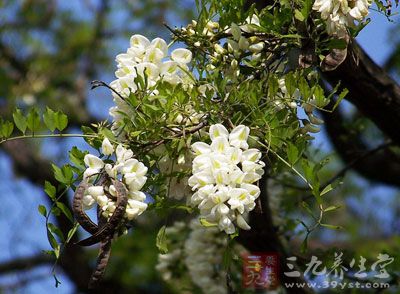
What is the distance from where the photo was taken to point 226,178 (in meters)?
1.22

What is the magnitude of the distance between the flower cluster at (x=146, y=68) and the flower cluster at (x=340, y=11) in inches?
9.5

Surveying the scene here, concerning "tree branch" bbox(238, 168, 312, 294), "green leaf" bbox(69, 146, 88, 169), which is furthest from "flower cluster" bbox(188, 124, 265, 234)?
"tree branch" bbox(238, 168, 312, 294)

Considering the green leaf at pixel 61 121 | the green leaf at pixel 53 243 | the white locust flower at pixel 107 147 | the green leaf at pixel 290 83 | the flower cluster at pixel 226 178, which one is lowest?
the green leaf at pixel 53 243

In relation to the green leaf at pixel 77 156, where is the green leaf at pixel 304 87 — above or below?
above

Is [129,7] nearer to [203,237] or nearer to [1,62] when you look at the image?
[1,62]

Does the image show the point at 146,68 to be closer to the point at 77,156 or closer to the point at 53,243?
the point at 77,156

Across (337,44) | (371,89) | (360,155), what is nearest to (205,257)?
(360,155)

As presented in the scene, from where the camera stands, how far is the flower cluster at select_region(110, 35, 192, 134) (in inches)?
54.6

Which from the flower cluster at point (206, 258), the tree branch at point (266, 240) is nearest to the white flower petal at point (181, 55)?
the tree branch at point (266, 240)

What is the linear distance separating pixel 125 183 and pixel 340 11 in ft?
1.52

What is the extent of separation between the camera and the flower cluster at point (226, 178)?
1.22 metres

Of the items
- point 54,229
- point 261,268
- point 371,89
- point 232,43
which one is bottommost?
point 261,268

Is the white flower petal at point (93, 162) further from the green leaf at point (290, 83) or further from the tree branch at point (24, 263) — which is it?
the tree branch at point (24, 263)

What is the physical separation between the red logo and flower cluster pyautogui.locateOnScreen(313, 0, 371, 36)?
37.0 inches
